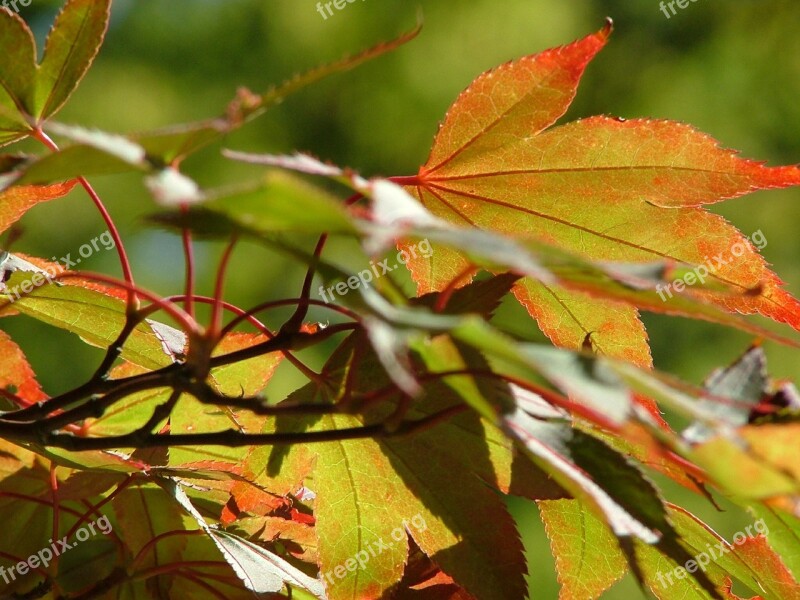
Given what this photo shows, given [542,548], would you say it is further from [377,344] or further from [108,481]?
[377,344]

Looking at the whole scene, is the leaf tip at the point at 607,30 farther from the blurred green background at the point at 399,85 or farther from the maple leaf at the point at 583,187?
the blurred green background at the point at 399,85

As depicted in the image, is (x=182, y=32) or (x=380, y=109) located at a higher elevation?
(x=182, y=32)

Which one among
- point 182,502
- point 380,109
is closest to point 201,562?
point 182,502

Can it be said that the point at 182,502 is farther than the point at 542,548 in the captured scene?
No

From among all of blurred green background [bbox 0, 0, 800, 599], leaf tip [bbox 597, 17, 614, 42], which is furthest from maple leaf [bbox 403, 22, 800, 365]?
blurred green background [bbox 0, 0, 800, 599]

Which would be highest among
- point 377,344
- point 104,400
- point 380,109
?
point 380,109

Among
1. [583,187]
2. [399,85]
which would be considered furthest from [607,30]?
[399,85]
